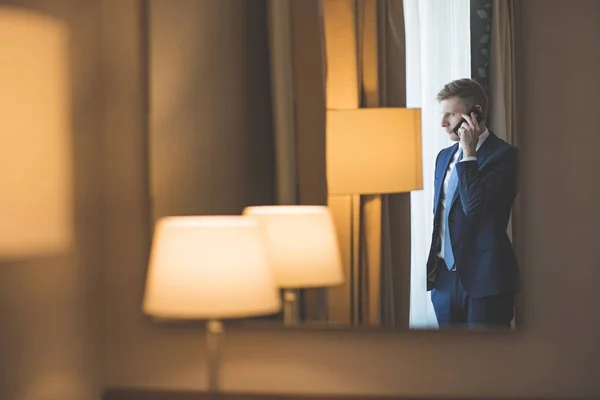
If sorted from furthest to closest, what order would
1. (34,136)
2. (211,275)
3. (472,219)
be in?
(472,219) → (34,136) → (211,275)

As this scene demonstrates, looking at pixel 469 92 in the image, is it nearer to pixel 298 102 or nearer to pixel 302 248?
pixel 298 102

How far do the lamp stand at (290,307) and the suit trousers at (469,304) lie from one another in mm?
356

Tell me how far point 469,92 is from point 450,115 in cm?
7

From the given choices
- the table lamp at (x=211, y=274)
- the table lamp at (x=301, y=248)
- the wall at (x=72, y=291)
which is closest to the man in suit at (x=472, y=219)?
the table lamp at (x=301, y=248)

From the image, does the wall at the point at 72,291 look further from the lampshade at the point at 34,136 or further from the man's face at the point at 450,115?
the man's face at the point at 450,115

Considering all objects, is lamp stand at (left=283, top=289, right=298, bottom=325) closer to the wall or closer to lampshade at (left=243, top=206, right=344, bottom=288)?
lampshade at (left=243, top=206, right=344, bottom=288)

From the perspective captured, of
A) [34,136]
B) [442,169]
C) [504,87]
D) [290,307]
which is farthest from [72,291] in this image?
[504,87]

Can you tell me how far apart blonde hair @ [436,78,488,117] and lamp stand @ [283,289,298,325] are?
0.63 metres

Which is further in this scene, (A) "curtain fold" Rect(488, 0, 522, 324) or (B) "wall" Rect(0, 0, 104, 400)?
(A) "curtain fold" Rect(488, 0, 522, 324)

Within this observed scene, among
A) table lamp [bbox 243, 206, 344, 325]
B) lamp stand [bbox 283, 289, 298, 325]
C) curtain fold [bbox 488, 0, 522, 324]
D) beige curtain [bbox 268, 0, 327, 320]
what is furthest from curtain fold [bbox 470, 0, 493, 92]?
lamp stand [bbox 283, 289, 298, 325]

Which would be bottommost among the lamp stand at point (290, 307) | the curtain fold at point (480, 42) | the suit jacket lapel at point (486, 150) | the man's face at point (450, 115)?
the lamp stand at point (290, 307)

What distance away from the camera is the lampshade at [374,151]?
221 centimetres

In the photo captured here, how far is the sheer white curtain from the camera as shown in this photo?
2.18 metres

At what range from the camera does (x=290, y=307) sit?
2.23m
